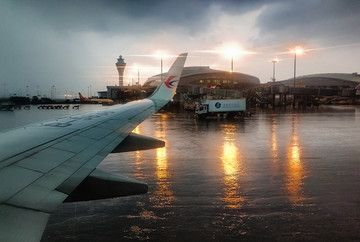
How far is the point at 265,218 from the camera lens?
779cm

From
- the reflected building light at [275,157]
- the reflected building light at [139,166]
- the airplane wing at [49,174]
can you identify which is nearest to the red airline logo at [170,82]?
the reflected building light at [139,166]

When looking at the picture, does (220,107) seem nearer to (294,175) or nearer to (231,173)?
(231,173)

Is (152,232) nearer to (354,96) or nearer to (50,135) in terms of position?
(50,135)

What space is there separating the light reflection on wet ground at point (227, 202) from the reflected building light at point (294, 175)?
0.03m

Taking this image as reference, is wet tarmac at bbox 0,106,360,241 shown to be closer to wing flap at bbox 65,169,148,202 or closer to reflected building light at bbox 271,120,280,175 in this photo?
reflected building light at bbox 271,120,280,175

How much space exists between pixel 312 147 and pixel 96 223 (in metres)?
15.0

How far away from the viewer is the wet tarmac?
7.02 meters

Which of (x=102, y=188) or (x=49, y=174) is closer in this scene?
(x=49, y=174)

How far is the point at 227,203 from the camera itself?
29.3ft

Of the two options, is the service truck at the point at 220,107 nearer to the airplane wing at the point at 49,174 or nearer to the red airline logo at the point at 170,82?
the red airline logo at the point at 170,82

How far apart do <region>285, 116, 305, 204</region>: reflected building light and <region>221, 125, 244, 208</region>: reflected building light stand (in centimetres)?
175

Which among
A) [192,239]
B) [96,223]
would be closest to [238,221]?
[192,239]

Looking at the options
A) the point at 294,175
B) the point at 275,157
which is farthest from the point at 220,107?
the point at 294,175

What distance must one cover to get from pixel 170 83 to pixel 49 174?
1055cm
